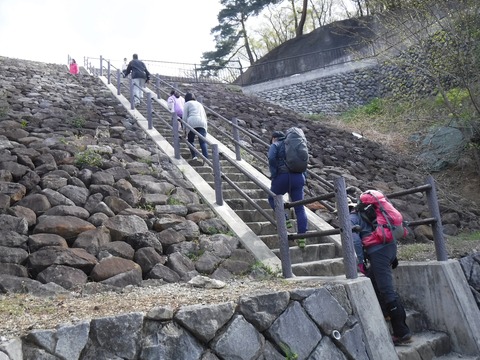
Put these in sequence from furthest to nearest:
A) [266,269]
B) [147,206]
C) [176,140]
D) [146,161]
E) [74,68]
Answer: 1. [74,68]
2. [176,140]
3. [146,161]
4. [147,206]
5. [266,269]

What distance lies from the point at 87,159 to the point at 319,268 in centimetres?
399

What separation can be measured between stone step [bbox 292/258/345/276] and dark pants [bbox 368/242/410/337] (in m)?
1.00

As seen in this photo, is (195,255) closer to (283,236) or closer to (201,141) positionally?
(283,236)

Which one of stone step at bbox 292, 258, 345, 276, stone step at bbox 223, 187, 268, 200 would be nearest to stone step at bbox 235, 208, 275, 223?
stone step at bbox 223, 187, 268, 200

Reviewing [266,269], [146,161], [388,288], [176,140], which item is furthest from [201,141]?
[388,288]

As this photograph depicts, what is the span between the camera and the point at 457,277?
526 centimetres

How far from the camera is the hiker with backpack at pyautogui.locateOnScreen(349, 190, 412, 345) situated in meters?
4.64

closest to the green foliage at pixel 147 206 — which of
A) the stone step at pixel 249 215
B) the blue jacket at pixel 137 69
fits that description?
the stone step at pixel 249 215

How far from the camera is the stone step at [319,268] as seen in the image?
5.61m

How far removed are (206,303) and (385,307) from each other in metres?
1.76

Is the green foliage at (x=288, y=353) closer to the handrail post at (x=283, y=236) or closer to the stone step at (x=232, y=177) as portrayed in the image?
the handrail post at (x=283, y=236)

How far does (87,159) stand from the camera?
7.75m

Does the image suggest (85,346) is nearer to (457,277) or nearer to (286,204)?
(286,204)

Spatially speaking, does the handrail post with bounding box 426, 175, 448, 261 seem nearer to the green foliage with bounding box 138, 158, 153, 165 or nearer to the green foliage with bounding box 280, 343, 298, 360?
the green foliage with bounding box 280, 343, 298, 360
